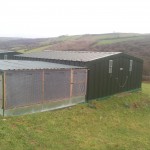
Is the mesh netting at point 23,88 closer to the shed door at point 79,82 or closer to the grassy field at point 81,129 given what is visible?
the grassy field at point 81,129

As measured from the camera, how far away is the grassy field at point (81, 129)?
12672 mm

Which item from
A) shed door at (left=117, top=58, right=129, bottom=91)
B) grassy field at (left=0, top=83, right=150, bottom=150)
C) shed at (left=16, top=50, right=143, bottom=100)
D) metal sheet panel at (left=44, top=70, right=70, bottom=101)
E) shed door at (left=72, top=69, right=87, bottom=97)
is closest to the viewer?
grassy field at (left=0, top=83, right=150, bottom=150)

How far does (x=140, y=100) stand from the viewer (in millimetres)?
24234

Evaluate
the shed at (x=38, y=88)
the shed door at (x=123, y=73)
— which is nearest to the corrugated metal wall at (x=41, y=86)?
the shed at (x=38, y=88)

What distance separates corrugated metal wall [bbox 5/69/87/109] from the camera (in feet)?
50.3

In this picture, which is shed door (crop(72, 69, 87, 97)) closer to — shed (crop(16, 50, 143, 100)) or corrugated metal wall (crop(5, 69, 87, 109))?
corrugated metal wall (crop(5, 69, 87, 109))

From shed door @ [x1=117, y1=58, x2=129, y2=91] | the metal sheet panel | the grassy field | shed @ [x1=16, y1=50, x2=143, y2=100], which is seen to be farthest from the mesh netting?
shed door @ [x1=117, y1=58, x2=129, y2=91]

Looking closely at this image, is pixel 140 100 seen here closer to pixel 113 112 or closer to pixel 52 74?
pixel 113 112

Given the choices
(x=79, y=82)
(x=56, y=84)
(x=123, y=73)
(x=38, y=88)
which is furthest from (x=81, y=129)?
(x=123, y=73)

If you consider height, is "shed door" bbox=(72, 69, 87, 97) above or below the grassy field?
above

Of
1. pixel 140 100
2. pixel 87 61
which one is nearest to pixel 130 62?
pixel 140 100

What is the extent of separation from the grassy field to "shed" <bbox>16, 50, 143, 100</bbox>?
5.81 feet

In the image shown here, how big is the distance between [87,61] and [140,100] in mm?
7062

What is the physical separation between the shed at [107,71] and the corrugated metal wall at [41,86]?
100 cm
